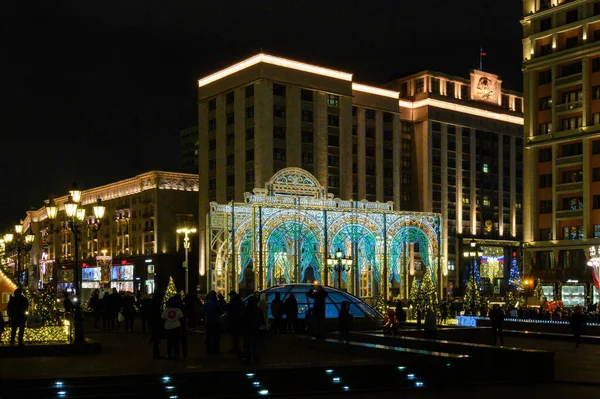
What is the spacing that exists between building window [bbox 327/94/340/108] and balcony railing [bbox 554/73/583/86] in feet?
90.2

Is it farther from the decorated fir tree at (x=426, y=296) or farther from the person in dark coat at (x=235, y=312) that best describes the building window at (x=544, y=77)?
the person in dark coat at (x=235, y=312)

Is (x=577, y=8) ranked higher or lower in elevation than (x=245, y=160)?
higher

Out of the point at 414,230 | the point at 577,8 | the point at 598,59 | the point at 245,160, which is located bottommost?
the point at 414,230

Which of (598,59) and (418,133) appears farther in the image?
(418,133)

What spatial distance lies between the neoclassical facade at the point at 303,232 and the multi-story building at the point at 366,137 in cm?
2337

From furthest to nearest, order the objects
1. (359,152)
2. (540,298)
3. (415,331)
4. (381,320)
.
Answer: (359,152)
(540,298)
(381,320)
(415,331)

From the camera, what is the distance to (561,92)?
219 feet

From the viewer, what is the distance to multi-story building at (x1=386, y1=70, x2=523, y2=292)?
98.2 metres

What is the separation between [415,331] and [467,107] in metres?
74.0

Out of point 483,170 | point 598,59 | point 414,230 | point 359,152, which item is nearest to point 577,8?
point 598,59

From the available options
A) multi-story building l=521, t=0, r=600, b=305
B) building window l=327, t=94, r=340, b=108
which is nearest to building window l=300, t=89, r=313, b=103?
building window l=327, t=94, r=340, b=108

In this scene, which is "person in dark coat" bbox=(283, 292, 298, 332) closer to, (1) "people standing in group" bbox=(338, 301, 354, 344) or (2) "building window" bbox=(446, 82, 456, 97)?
(1) "people standing in group" bbox=(338, 301, 354, 344)

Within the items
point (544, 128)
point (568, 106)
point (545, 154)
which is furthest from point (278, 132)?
point (568, 106)

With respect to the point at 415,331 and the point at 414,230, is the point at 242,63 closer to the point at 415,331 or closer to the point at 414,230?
the point at 414,230
